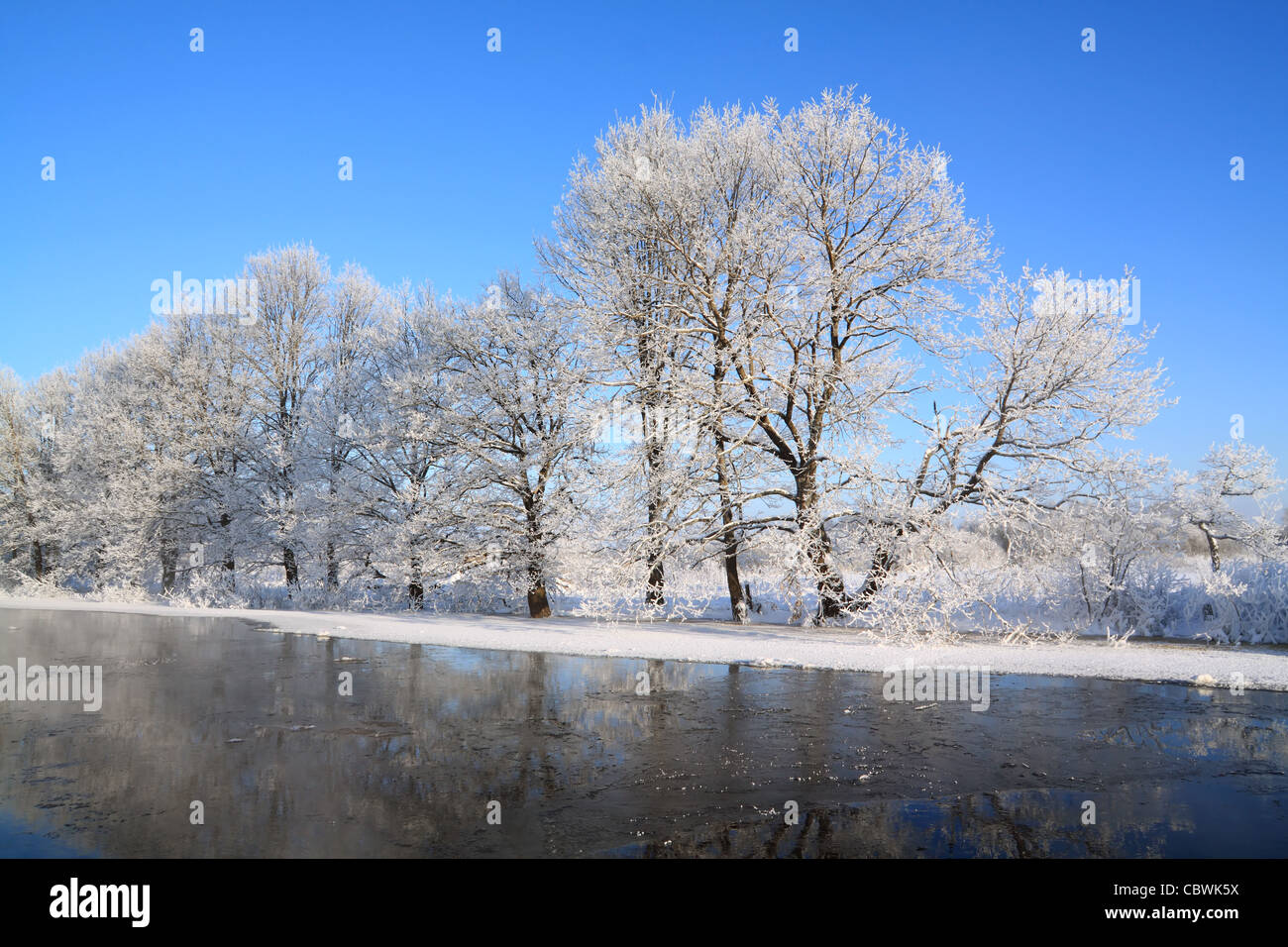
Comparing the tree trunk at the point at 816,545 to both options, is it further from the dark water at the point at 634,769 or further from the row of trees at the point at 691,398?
the dark water at the point at 634,769

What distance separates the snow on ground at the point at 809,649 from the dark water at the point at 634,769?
1.26 m

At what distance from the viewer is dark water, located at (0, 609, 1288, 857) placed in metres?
4.94

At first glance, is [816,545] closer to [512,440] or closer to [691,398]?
[691,398]

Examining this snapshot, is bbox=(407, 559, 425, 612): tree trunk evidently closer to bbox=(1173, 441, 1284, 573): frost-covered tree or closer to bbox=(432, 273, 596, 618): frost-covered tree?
bbox=(432, 273, 596, 618): frost-covered tree

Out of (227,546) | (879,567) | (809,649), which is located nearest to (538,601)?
(879,567)

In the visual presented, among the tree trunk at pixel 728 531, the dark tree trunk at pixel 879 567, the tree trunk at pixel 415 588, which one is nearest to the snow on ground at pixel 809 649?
the tree trunk at pixel 728 531

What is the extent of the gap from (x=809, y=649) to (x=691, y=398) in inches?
249

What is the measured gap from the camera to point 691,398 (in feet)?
57.9

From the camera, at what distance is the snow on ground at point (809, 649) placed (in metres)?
11.9

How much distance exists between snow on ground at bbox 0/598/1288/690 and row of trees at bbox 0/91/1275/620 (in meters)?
1.94

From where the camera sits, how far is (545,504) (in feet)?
75.0
